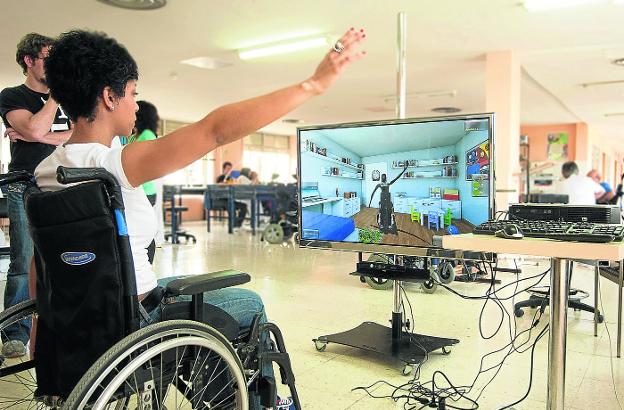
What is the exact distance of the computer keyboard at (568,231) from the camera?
1.11m

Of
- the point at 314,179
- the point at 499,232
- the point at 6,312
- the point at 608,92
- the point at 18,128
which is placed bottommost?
the point at 6,312

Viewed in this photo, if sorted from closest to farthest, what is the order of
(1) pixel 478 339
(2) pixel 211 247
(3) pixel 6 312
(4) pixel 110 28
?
(3) pixel 6 312 → (1) pixel 478 339 → (4) pixel 110 28 → (2) pixel 211 247

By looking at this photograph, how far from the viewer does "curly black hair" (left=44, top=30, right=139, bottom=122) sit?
109 centimetres

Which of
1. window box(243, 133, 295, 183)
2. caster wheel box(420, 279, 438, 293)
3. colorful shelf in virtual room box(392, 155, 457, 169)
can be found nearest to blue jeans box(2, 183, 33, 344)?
colorful shelf in virtual room box(392, 155, 457, 169)

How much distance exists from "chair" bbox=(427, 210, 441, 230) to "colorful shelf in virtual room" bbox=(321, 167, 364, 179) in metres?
0.33

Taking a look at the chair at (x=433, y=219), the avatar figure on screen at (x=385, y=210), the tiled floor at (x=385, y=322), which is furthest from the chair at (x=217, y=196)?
the chair at (x=433, y=219)

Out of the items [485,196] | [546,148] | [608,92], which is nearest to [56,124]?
[485,196]

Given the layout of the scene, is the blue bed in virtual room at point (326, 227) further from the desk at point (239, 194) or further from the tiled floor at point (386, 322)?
the desk at point (239, 194)

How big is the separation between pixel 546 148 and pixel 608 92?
4599mm

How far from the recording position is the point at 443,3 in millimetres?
4707

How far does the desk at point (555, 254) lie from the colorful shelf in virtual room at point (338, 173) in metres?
0.86

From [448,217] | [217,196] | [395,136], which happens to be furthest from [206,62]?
[448,217]

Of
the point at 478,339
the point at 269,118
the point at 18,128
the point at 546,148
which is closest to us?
the point at 269,118

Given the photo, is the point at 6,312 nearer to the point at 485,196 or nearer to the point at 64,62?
the point at 64,62
